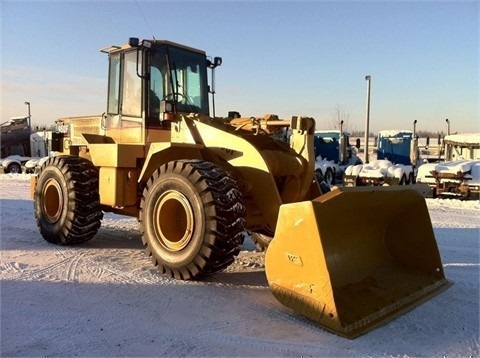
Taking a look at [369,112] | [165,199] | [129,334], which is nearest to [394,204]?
[165,199]

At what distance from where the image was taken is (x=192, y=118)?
5.78 meters

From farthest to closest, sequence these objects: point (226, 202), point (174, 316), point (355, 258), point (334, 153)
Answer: point (334, 153)
point (355, 258)
point (226, 202)
point (174, 316)

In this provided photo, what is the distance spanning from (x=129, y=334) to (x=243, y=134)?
3105mm

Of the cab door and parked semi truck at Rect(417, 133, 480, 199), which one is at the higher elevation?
the cab door

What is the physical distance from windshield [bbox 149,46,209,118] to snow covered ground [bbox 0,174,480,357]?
2.17m

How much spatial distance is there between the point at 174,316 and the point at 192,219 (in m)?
1.14

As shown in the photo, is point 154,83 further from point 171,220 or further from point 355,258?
point 355,258

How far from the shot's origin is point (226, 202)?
186 inches

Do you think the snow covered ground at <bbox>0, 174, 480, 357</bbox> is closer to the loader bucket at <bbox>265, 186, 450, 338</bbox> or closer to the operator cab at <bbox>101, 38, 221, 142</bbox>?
the loader bucket at <bbox>265, 186, 450, 338</bbox>

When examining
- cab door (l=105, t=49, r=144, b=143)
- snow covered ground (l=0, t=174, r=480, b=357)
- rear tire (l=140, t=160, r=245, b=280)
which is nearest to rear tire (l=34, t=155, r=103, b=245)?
snow covered ground (l=0, t=174, r=480, b=357)

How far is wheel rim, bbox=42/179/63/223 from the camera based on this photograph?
714 centimetres

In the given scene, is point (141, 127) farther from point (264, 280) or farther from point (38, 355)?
point (38, 355)

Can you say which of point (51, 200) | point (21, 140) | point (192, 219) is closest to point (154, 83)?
point (192, 219)

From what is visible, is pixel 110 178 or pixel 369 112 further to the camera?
pixel 369 112
